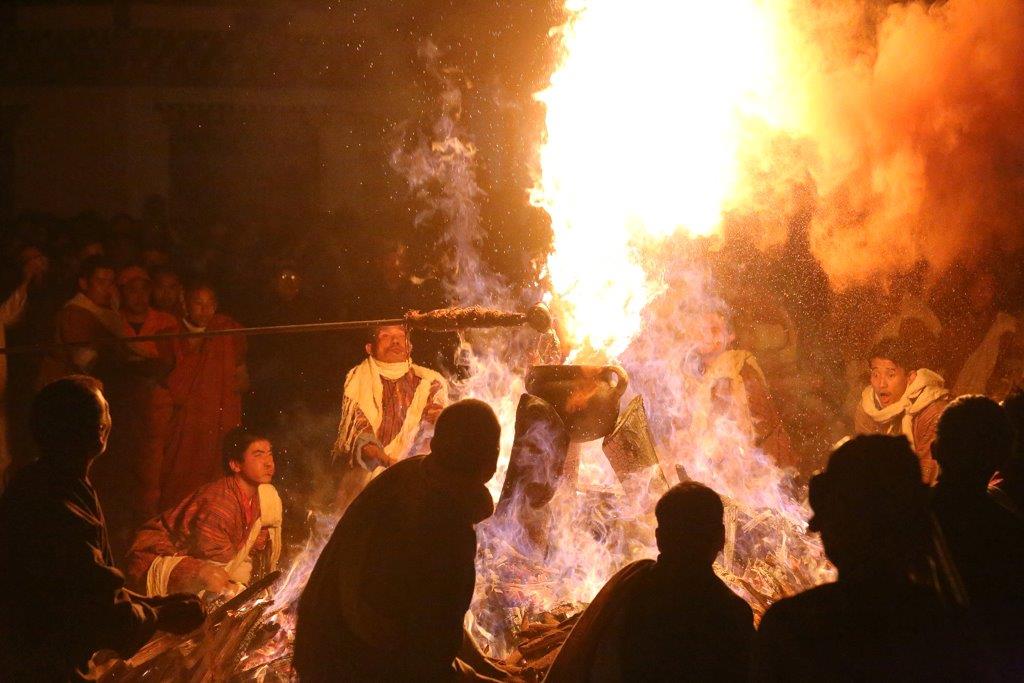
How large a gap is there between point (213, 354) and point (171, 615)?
4.74 metres

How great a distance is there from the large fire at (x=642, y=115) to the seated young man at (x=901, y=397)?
2213mm

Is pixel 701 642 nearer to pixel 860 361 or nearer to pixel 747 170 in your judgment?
pixel 747 170

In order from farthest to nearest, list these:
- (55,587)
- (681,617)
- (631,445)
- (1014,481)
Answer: (631,445)
(1014,481)
(55,587)
(681,617)

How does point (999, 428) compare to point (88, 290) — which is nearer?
point (999, 428)

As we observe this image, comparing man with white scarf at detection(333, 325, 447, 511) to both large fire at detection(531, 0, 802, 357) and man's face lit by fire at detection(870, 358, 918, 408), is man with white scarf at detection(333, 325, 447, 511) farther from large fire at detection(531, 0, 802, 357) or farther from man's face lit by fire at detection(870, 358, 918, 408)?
man's face lit by fire at detection(870, 358, 918, 408)

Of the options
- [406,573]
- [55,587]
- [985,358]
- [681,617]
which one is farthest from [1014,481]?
[985,358]

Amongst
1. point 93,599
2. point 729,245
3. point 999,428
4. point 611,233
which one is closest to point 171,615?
point 93,599

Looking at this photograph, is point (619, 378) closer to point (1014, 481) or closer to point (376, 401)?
point (1014, 481)

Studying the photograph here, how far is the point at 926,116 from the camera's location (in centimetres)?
738

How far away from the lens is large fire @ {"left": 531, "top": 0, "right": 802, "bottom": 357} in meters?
6.93

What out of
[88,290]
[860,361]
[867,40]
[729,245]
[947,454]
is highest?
[867,40]

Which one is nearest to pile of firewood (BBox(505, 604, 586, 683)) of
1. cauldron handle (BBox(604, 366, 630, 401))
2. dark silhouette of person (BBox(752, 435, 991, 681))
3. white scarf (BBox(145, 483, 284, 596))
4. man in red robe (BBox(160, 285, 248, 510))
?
cauldron handle (BBox(604, 366, 630, 401))

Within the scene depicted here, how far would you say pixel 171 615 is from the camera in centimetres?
329

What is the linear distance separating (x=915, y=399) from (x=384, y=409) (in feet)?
15.4
